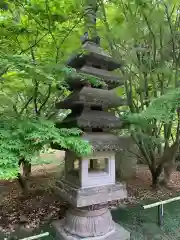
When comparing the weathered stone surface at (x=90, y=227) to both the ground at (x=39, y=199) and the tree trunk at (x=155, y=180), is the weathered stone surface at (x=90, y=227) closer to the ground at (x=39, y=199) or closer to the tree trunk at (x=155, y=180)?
the ground at (x=39, y=199)

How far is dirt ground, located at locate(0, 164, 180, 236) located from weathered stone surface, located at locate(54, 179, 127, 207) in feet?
4.71

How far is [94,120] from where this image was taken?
3777 mm

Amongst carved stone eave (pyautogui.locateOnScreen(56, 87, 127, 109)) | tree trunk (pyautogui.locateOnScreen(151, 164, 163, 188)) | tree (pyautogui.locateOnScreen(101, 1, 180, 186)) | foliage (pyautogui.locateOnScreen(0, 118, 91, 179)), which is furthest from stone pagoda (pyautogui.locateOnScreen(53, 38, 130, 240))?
tree trunk (pyautogui.locateOnScreen(151, 164, 163, 188))

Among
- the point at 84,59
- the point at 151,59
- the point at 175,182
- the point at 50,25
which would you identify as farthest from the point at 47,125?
the point at 175,182

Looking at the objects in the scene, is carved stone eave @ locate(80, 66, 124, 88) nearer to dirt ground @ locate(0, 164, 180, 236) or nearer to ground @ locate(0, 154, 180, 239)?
dirt ground @ locate(0, 164, 180, 236)

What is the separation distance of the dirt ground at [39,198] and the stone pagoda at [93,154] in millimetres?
1085

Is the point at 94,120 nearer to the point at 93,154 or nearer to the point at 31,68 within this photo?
the point at 93,154

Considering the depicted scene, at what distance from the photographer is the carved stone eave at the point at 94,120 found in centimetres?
369

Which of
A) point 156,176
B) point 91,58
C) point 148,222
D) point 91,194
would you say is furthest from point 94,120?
point 156,176

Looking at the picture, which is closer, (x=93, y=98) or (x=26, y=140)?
(x=26, y=140)

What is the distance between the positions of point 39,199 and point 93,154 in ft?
10.3

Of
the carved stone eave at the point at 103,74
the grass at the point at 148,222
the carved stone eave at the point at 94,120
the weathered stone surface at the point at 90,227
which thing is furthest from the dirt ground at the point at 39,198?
the carved stone eave at the point at 103,74

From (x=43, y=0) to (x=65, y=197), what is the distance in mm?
3868

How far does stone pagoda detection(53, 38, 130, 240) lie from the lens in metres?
3.77
